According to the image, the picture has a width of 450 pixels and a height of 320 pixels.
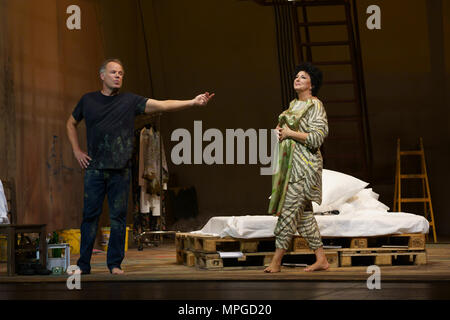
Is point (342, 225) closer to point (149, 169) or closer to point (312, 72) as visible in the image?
point (312, 72)

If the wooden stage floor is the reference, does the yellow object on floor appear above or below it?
above

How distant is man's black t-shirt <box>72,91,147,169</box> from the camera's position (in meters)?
5.67

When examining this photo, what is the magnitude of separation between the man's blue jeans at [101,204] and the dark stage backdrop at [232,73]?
3.54 m

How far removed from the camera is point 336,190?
277 inches

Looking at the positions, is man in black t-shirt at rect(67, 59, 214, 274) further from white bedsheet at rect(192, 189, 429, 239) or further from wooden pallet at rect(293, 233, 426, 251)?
wooden pallet at rect(293, 233, 426, 251)

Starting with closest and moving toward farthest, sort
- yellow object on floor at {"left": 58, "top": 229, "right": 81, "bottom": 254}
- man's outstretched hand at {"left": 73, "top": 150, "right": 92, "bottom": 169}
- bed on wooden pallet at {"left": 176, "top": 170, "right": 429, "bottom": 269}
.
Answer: man's outstretched hand at {"left": 73, "top": 150, "right": 92, "bottom": 169}
bed on wooden pallet at {"left": 176, "top": 170, "right": 429, "bottom": 269}
yellow object on floor at {"left": 58, "top": 229, "right": 81, "bottom": 254}

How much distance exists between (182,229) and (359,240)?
6214 millimetres

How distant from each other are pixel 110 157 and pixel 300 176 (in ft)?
4.71

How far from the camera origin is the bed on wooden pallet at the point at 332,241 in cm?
620

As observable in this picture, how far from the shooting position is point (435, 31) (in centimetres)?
1199


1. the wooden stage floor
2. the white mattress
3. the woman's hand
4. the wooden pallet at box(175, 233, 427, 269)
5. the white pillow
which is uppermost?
the woman's hand

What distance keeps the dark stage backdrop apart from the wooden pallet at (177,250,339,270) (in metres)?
3.11

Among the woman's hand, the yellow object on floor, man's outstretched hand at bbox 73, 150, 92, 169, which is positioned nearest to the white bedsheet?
the woman's hand

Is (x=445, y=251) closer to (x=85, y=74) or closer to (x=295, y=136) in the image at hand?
(x=295, y=136)
